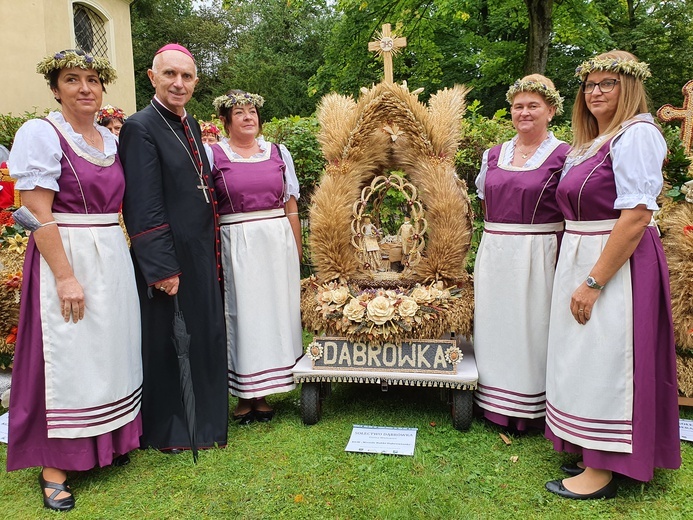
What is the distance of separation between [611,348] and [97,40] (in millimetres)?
12288

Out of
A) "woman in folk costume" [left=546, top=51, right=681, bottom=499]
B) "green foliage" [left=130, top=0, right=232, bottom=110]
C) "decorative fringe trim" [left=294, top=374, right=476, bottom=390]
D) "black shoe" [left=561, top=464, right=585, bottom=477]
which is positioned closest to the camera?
"woman in folk costume" [left=546, top=51, right=681, bottom=499]

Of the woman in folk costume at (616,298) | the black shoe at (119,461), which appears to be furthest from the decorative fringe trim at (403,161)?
the black shoe at (119,461)

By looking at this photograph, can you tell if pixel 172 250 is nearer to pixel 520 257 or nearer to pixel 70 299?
pixel 70 299

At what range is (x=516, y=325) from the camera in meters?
3.02

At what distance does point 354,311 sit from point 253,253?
28.7 inches

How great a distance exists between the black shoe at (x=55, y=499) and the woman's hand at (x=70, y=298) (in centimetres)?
85

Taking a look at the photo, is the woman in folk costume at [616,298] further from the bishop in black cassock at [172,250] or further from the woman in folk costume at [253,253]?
the bishop in black cassock at [172,250]

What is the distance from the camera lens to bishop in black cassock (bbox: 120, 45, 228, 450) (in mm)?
2734

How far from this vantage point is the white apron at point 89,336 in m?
2.49

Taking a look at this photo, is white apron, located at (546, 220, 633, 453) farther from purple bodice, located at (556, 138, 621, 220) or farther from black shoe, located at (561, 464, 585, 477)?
black shoe, located at (561, 464, 585, 477)

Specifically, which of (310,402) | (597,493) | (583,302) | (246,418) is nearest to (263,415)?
(246,418)

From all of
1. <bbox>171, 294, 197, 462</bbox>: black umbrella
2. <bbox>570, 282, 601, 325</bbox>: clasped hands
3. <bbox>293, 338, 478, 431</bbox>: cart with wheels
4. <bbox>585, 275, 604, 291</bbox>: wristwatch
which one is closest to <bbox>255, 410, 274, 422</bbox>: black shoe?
<bbox>293, 338, 478, 431</bbox>: cart with wheels

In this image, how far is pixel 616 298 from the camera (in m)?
2.38

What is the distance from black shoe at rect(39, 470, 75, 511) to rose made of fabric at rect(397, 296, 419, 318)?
78.1 inches
